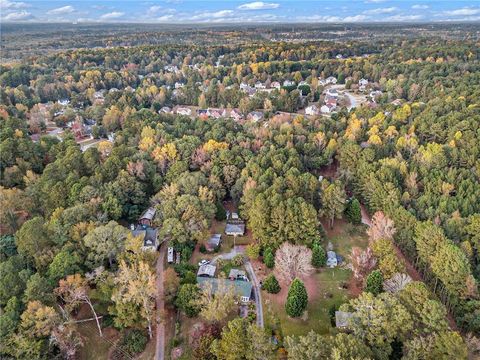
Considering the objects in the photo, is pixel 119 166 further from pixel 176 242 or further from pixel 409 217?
pixel 409 217

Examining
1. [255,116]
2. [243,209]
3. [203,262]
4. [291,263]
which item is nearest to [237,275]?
[203,262]

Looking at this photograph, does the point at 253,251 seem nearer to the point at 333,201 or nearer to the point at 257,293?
the point at 257,293

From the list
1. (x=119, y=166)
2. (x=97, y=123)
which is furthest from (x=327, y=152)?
(x=97, y=123)

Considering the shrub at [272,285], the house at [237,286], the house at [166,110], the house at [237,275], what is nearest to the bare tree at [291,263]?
the shrub at [272,285]

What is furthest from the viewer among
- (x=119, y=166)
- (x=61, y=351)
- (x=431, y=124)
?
(x=431, y=124)

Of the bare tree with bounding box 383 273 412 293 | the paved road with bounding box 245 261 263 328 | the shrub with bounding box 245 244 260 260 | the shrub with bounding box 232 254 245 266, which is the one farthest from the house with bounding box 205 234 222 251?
the bare tree with bounding box 383 273 412 293

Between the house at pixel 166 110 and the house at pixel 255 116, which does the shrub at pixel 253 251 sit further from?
the house at pixel 166 110
